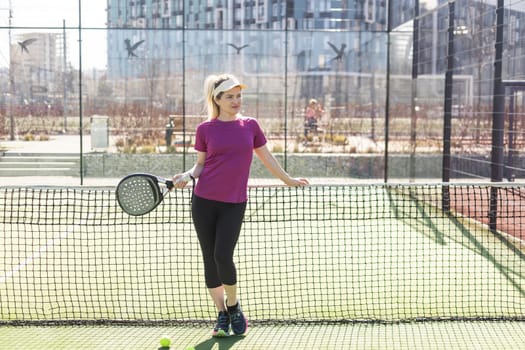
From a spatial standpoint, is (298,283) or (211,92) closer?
(211,92)

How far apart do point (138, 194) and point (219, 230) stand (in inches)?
21.5

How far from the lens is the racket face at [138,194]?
4.68m

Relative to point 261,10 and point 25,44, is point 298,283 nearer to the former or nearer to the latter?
point 25,44

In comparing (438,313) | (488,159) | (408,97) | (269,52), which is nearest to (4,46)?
(269,52)

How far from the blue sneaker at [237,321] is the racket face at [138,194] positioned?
2.55 ft

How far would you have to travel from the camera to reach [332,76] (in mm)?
15672

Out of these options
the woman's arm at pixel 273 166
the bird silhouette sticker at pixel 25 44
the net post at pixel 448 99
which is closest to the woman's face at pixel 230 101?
the woman's arm at pixel 273 166

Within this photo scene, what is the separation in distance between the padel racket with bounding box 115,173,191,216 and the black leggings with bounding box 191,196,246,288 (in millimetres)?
233

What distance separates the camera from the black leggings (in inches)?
180

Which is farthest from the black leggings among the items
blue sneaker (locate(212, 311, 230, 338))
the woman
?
blue sneaker (locate(212, 311, 230, 338))

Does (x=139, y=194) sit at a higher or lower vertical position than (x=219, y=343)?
higher

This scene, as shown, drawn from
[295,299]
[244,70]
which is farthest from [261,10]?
[295,299]

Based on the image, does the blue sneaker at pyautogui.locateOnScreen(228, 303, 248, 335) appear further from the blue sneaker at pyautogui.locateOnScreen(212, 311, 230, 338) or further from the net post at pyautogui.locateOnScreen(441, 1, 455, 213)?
the net post at pyautogui.locateOnScreen(441, 1, 455, 213)

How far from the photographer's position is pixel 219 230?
4.58 m
